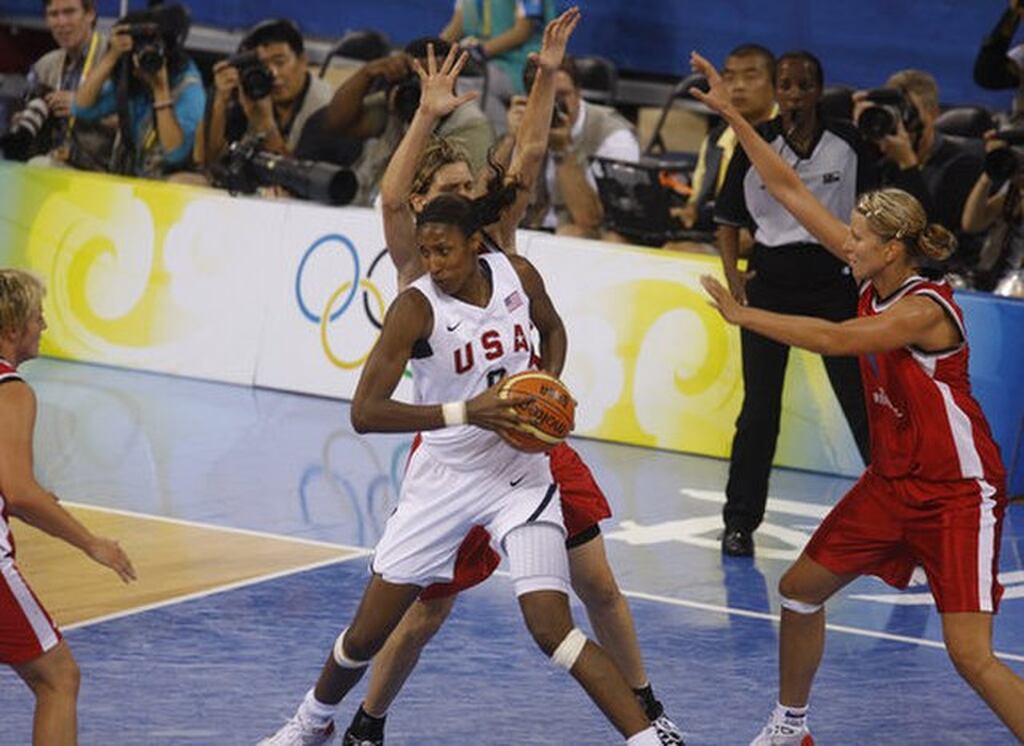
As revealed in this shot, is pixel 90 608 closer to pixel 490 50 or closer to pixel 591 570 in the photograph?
pixel 591 570

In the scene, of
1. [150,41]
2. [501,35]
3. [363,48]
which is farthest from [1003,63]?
[150,41]

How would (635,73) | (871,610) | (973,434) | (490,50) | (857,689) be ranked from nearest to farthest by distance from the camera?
(973,434)
(857,689)
(871,610)
(490,50)
(635,73)

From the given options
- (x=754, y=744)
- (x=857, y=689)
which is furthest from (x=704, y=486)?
(x=754, y=744)

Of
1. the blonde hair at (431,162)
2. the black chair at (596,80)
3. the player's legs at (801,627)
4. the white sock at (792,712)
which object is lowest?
the white sock at (792,712)

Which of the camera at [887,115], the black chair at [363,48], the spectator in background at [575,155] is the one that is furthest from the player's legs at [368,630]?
the black chair at [363,48]

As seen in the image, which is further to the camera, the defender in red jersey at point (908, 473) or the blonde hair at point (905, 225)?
the blonde hair at point (905, 225)

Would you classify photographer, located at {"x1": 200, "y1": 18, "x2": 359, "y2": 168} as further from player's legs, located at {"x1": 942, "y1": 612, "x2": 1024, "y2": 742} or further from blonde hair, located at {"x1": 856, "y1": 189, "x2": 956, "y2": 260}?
player's legs, located at {"x1": 942, "y1": 612, "x2": 1024, "y2": 742}

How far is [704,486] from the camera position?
41.6 feet

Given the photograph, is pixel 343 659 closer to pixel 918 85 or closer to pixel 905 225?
pixel 905 225

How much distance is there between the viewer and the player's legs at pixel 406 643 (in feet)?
24.8

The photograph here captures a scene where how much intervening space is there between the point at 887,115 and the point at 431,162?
18.9 feet

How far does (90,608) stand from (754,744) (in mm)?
3015

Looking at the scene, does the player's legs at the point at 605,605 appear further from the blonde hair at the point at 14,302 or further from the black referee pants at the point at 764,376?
the black referee pants at the point at 764,376

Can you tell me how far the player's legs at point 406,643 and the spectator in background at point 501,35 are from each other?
8.25 metres
